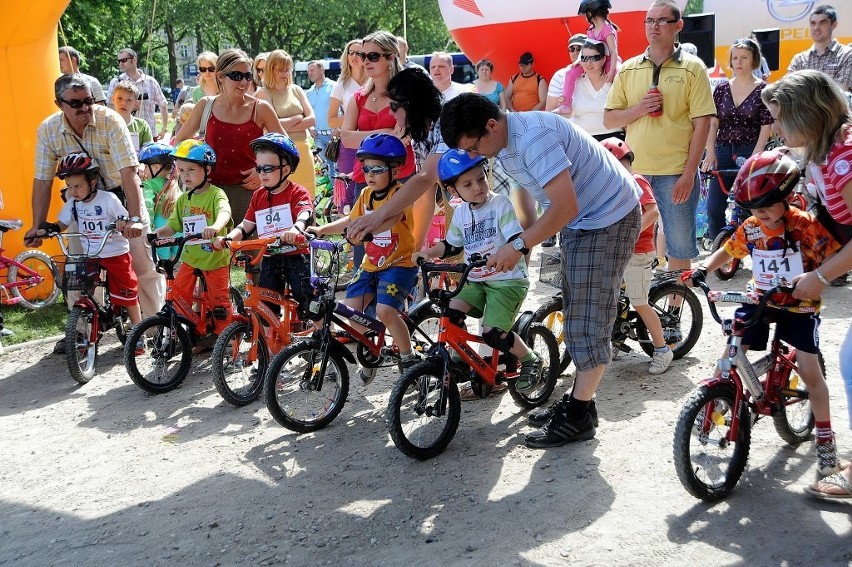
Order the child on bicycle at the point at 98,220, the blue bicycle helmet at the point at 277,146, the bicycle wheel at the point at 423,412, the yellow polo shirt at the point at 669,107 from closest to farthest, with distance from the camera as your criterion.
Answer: the bicycle wheel at the point at 423,412 → the blue bicycle helmet at the point at 277,146 → the yellow polo shirt at the point at 669,107 → the child on bicycle at the point at 98,220

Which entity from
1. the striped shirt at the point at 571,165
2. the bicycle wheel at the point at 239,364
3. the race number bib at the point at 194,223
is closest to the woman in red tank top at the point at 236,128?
the race number bib at the point at 194,223

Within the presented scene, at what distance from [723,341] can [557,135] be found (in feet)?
Result: 9.74

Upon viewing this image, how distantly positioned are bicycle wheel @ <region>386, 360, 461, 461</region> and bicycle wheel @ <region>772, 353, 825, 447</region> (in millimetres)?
1578

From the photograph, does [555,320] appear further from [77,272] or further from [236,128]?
[77,272]

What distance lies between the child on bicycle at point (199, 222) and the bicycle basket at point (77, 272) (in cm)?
50

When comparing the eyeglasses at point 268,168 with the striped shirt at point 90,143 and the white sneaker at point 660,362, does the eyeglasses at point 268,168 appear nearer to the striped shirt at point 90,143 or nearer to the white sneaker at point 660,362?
the striped shirt at point 90,143

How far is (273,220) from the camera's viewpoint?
5.66m

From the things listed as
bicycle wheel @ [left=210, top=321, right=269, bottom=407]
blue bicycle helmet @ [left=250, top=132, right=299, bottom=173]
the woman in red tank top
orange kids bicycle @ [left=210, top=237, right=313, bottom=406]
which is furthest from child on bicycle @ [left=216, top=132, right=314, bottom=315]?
the woman in red tank top

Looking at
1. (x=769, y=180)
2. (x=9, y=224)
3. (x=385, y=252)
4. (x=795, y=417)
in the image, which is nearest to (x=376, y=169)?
(x=385, y=252)

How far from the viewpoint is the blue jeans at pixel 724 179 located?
27.6 ft

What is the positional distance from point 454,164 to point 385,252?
2.62 ft

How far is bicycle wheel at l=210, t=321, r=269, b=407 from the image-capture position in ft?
17.5

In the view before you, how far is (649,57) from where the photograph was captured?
6.14 metres

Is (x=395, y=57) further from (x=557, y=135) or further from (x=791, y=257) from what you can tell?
(x=791, y=257)
